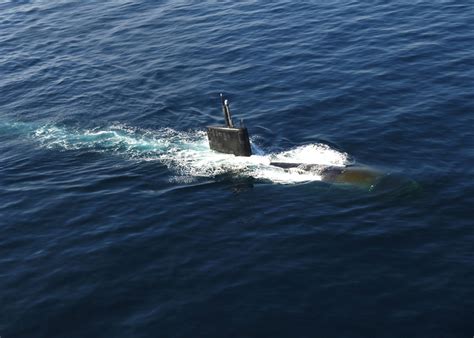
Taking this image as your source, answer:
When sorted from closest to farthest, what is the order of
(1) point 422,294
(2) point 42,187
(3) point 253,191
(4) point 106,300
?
(1) point 422,294
(4) point 106,300
(3) point 253,191
(2) point 42,187

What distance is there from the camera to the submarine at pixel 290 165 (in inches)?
1887

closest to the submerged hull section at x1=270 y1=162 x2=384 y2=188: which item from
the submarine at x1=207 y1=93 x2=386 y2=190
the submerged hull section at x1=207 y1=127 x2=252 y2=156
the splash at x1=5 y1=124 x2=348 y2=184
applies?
the submarine at x1=207 y1=93 x2=386 y2=190

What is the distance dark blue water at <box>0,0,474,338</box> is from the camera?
119 ft

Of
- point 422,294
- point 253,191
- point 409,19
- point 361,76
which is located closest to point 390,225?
point 422,294

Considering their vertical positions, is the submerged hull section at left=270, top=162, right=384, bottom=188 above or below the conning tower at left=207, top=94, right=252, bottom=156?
below

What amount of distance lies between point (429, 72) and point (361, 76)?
719 centimetres

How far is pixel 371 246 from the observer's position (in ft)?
132

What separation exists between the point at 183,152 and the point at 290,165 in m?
11.1

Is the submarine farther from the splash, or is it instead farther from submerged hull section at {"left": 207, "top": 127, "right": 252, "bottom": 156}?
the splash

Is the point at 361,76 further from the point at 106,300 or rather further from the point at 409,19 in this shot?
the point at 106,300

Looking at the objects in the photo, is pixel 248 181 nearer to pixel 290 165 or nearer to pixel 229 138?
pixel 290 165

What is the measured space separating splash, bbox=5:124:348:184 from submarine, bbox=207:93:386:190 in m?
0.56

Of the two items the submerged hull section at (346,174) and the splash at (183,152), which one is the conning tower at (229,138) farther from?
the submerged hull section at (346,174)

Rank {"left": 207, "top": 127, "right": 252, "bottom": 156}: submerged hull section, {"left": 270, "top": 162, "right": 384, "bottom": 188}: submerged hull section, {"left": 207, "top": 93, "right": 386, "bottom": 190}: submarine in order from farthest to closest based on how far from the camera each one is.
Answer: {"left": 207, "top": 127, "right": 252, "bottom": 156}: submerged hull section < {"left": 207, "top": 93, "right": 386, "bottom": 190}: submarine < {"left": 270, "top": 162, "right": 384, "bottom": 188}: submerged hull section
